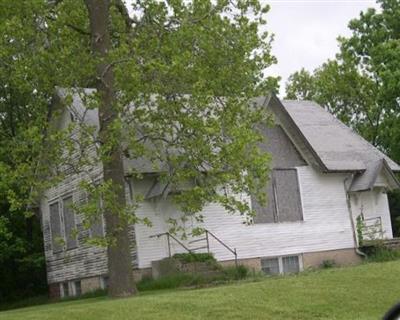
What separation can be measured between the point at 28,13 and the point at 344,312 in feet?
36.8

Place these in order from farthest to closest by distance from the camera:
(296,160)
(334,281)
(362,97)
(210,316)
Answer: (362,97) → (296,160) → (334,281) → (210,316)

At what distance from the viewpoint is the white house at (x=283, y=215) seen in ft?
85.1

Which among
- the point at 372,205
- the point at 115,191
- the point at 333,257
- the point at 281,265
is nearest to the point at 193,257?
the point at 281,265

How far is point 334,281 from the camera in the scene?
651 inches

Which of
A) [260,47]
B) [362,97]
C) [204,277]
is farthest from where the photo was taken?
[362,97]

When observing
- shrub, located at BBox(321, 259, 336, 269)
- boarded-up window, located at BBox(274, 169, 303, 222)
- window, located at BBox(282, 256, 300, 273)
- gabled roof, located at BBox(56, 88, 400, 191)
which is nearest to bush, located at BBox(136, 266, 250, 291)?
window, located at BBox(282, 256, 300, 273)

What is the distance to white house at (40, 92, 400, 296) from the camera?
2594 cm

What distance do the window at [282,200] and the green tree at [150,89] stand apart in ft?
21.7

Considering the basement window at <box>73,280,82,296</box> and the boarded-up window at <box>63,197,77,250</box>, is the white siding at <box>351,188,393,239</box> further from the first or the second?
the basement window at <box>73,280,82,296</box>

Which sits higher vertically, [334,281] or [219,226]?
[219,226]

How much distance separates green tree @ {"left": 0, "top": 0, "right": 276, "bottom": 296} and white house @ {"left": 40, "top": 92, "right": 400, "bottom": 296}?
17.5 feet

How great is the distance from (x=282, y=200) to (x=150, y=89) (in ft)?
34.2

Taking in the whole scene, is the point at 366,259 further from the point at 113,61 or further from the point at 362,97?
the point at 362,97

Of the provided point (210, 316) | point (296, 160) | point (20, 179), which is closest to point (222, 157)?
point (20, 179)
